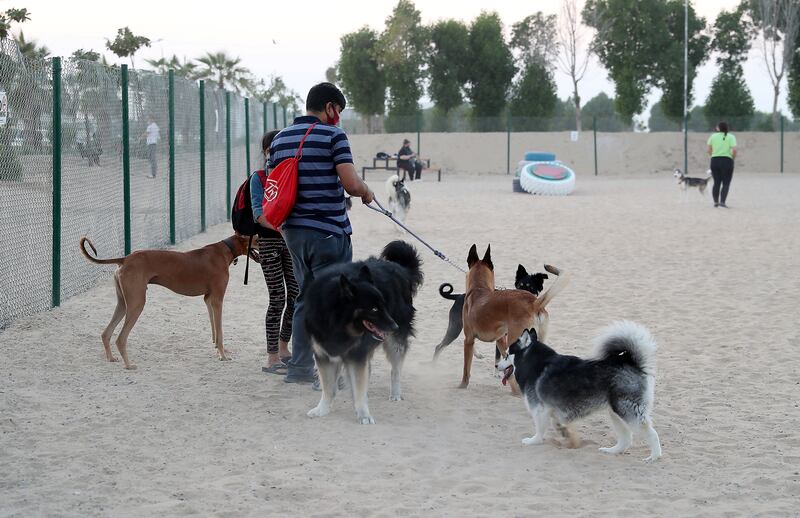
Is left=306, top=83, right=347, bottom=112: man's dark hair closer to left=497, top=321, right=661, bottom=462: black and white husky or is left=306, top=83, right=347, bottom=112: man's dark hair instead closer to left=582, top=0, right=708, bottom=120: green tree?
left=497, top=321, right=661, bottom=462: black and white husky

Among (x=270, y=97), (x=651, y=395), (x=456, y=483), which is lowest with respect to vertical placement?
(x=456, y=483)

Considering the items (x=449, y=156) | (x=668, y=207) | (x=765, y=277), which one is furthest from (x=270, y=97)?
(x=765, y=277)

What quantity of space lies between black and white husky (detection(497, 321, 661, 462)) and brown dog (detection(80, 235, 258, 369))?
2469 mm

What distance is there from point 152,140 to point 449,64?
42.7 meters

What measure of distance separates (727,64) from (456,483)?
171 feet

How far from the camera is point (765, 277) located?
10594mm

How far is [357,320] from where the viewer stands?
16.5 feet

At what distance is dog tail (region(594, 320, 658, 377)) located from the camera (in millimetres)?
4555

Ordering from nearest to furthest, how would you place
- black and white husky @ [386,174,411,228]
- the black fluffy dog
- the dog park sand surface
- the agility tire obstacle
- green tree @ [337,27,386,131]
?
the dog park sand surface → the black fluffy dog → black and white husky @ [386,174,411,228] → the agility tire obstacle → green tree @ [337,27,386,131]

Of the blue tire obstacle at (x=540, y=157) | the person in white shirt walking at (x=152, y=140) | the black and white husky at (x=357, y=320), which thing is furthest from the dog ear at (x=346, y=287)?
the blue tire obstacle at (x=540, y=157)

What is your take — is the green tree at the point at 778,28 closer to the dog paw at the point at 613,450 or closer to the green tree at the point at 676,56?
the green tree at the point at 676,56

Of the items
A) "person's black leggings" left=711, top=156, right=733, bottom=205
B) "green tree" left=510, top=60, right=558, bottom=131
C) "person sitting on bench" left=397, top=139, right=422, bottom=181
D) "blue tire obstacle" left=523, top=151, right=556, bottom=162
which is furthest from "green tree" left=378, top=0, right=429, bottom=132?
"person's black leggings" left=711, top=156, right=733, bottom=205

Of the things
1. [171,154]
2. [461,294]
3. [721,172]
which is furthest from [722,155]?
[461,294]

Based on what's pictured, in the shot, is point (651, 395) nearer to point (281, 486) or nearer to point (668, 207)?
point (281, 486)
